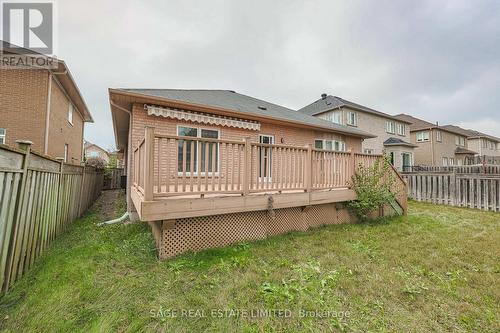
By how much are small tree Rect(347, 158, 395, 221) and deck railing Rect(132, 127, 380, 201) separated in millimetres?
257

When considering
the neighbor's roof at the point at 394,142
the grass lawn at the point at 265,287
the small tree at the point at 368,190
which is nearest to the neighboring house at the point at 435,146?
the neighbor's roof at the point at 394,142

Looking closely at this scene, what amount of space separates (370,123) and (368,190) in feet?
59.7

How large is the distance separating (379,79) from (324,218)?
64.9 ft

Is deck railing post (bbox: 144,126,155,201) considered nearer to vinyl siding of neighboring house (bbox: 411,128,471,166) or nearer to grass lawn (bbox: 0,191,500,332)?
grass lawn (bbox: 0,191,500,332)

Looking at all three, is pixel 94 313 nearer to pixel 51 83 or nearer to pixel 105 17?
pixel 105 17

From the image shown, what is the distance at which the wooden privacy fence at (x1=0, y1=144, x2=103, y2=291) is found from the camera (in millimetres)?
2598

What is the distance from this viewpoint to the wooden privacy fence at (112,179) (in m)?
16.7

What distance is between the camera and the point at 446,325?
2467 millimetres

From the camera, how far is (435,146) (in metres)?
28.1

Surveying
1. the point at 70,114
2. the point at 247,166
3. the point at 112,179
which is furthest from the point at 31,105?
the point at 247,166

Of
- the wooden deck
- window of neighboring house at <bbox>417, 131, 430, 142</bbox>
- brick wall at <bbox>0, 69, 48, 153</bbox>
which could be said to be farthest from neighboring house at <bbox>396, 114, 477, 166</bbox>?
brick wall at <bbox>0, 69, 48, 153</bbox>

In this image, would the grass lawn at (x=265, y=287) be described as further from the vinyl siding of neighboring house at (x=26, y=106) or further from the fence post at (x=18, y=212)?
the vinyl siding of neighboring house at (x=26, y=106)

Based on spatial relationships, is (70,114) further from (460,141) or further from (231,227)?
(460,141)

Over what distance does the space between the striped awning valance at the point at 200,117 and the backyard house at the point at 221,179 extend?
0.03m
